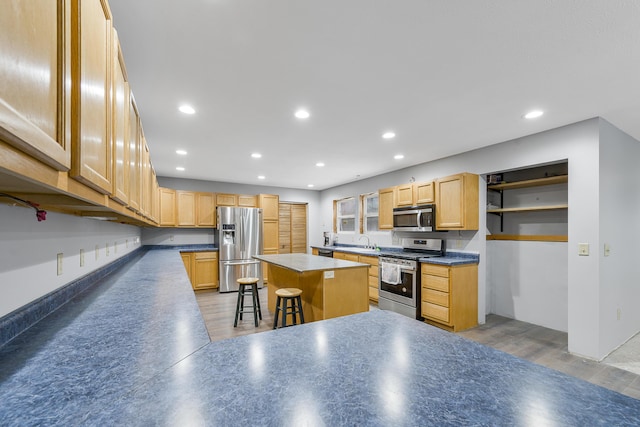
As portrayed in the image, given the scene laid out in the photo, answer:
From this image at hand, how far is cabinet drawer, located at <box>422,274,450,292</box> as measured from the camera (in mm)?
3533

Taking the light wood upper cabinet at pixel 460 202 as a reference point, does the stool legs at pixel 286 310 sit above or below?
below

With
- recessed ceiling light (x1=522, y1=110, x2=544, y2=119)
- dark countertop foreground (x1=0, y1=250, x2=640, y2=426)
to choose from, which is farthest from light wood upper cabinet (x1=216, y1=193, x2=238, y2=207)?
recessed ceiling light (x1=522, y1=110, x2=544, y2=119)

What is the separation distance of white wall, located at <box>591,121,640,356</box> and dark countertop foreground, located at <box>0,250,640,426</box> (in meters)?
2.90

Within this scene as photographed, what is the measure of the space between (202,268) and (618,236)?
6.42 m

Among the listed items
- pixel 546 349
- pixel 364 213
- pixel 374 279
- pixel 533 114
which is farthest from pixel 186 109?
pixel 546 349

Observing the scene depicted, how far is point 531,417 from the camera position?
61cm

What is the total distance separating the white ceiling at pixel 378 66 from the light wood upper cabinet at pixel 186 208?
8.64ft

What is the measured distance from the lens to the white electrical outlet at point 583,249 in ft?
9.00

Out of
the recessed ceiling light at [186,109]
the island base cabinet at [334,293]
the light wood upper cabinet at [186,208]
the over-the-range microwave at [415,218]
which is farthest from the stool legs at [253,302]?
the light wood upper cabinet at [186,208]

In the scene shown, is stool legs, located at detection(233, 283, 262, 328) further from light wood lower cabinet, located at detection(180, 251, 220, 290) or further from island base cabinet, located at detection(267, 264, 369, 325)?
light wood lower cabinet, located at detection(180, 251, 220, 290)

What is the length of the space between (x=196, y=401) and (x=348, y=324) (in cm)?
73

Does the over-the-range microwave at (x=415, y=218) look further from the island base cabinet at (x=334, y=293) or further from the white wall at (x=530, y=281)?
the island base cabinet at (x=334, y=293)

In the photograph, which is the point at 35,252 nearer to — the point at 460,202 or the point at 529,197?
the point at 460,202

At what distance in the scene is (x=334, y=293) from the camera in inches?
119
